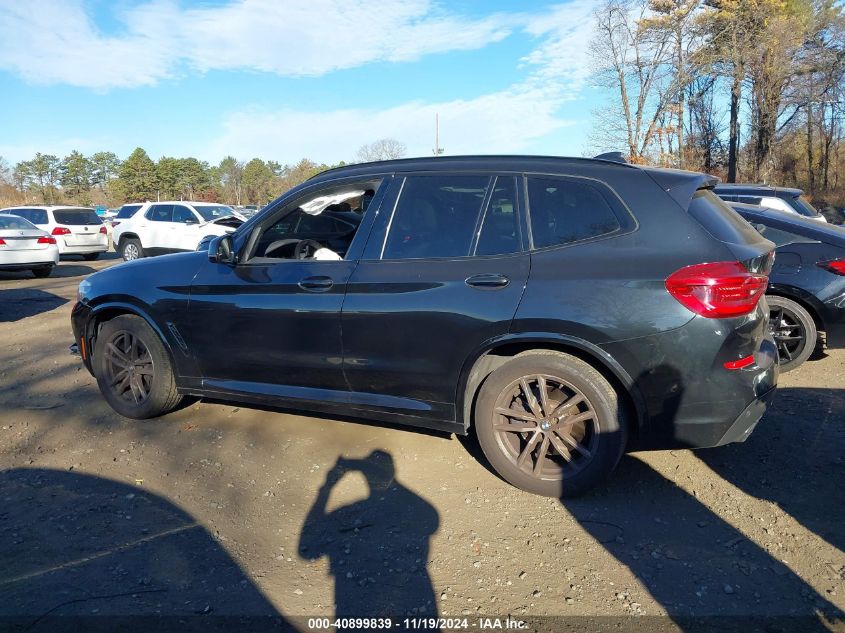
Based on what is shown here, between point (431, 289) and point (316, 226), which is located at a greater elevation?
point (316, 226)

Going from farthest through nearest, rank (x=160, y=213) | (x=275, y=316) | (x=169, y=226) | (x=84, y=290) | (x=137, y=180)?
1. (x=137, y=180)
2. (x=160, y=213)
3. (x=169, y=226)
4. (x=84, y=290)
5. (x=275, y=316)

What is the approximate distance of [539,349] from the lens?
333 centimetres

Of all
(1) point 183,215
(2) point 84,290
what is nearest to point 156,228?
(1) point 183,215

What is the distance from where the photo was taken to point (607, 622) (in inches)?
94.6

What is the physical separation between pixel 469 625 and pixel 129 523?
1906 millimetres

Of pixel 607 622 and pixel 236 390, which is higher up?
pixel 236 390

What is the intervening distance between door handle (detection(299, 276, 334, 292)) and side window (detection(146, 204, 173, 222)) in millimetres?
13464

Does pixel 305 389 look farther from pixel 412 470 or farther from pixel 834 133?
pixel 834 133

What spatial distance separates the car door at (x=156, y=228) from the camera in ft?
51.1

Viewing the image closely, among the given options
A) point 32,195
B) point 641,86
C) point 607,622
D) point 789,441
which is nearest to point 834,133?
point 641,86

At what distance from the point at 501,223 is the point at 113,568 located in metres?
2.63

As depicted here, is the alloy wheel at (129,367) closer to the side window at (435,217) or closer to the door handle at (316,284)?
the door handle at (316,284)

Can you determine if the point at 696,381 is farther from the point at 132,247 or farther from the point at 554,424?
the point at 132,247

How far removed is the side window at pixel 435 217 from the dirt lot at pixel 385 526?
1.37m
